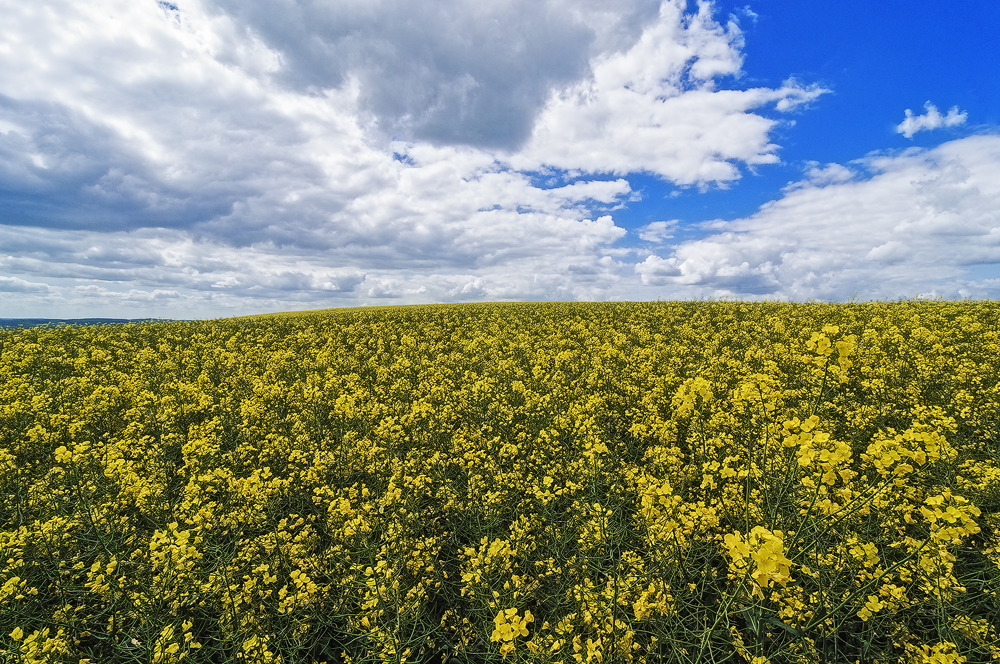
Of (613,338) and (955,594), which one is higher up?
(613,338)

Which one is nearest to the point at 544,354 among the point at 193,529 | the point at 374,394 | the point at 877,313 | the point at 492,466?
the point at 374,394

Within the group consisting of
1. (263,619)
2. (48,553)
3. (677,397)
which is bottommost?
(263,619)

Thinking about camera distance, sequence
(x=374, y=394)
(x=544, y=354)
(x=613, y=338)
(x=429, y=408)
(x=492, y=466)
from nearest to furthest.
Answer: (x=492, y=466)
(x=429, y=408)
(x=374, y=394)
(x=544, y=354)
(x=613, y=338)

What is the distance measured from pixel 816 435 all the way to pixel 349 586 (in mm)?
5079

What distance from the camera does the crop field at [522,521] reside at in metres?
3.94

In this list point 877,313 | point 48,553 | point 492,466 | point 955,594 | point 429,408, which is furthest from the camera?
point 877,313

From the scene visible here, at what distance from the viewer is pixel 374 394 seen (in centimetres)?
1081

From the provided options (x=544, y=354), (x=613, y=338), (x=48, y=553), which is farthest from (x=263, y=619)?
(x=613, y=338)

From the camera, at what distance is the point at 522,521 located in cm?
541

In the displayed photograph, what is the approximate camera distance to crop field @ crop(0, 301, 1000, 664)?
12.9 ft

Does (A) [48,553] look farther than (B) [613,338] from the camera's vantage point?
No

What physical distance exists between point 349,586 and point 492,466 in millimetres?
2631

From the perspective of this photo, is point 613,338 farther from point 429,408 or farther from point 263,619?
point 263,619

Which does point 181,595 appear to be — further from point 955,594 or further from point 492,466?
point 955,594
